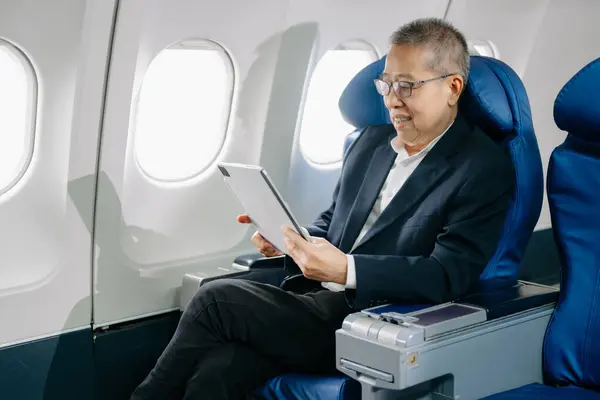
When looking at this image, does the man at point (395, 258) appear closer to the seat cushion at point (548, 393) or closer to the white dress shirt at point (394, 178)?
the white dress shirt at point (394, 178)

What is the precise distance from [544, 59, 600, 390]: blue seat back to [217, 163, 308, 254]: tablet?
82 cm

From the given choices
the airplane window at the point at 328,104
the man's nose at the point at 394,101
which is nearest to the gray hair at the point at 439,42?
the man's nose at the point at 394,101

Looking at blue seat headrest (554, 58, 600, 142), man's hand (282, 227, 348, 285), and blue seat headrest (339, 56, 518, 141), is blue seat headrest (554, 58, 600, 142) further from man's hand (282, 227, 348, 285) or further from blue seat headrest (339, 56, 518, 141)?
man's hand (282, 227, 348, 285)

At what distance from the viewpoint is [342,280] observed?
2.83 meters

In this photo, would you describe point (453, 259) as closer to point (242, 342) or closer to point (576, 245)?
point (576, 245)

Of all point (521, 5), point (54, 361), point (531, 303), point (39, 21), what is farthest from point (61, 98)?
point (521, 5)

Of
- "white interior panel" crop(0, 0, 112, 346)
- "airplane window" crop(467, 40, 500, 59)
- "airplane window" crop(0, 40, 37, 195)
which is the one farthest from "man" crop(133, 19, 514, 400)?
"airplane window" crop(467, 40, 500, 59)

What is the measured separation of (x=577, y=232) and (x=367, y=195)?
2.49 feet

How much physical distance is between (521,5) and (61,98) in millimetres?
3073

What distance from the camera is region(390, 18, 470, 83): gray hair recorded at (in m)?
2.98

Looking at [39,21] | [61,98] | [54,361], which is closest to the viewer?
[39,21]

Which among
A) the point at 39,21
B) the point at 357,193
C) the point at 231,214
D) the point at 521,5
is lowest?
the point at 231,214

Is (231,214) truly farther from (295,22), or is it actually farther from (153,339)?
(295,22)

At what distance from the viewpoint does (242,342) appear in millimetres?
2932
